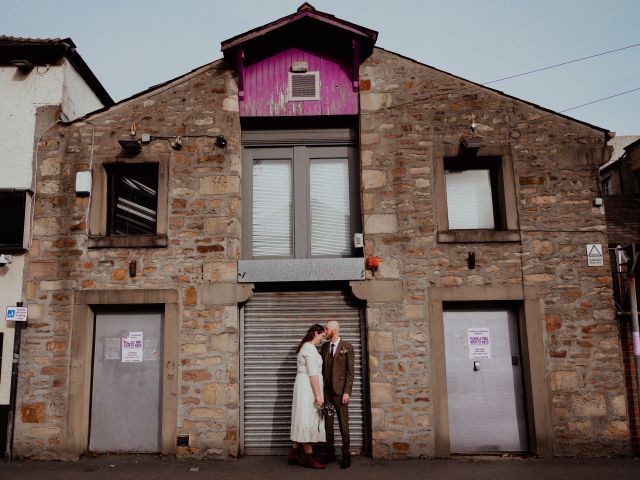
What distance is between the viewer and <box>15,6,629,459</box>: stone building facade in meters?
7.63

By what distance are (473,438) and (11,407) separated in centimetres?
640

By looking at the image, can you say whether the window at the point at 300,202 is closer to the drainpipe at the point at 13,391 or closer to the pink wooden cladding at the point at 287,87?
the pink wooden cladding at the point at 287,87

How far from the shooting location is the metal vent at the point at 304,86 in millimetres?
8547

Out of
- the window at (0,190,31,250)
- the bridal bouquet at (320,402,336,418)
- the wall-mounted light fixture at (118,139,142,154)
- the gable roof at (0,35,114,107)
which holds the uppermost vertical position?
the gable roof at (0,35,114,107)

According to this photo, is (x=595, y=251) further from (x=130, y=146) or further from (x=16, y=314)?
(x=16, y=314)

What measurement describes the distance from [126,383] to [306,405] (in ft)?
9.01

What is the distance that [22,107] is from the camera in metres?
8.52

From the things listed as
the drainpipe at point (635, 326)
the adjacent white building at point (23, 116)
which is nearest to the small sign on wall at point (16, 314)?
the adjacent white building at point (23, 116)

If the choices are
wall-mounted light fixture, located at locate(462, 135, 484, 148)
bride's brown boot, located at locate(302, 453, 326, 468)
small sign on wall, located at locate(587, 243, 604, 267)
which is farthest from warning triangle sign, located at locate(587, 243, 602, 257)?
bride's brown boot, located at locate(302, 453, 326, 468)

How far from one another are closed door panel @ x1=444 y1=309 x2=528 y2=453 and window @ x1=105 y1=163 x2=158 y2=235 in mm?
4704

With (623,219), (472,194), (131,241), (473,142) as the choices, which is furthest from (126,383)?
(623,219)

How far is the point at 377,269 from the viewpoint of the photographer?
26.2 feet

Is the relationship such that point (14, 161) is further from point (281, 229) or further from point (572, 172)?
point (572, 172)

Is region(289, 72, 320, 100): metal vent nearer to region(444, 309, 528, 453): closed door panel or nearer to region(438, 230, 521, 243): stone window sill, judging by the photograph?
region(438, 230, 521, 243): stone window sill
